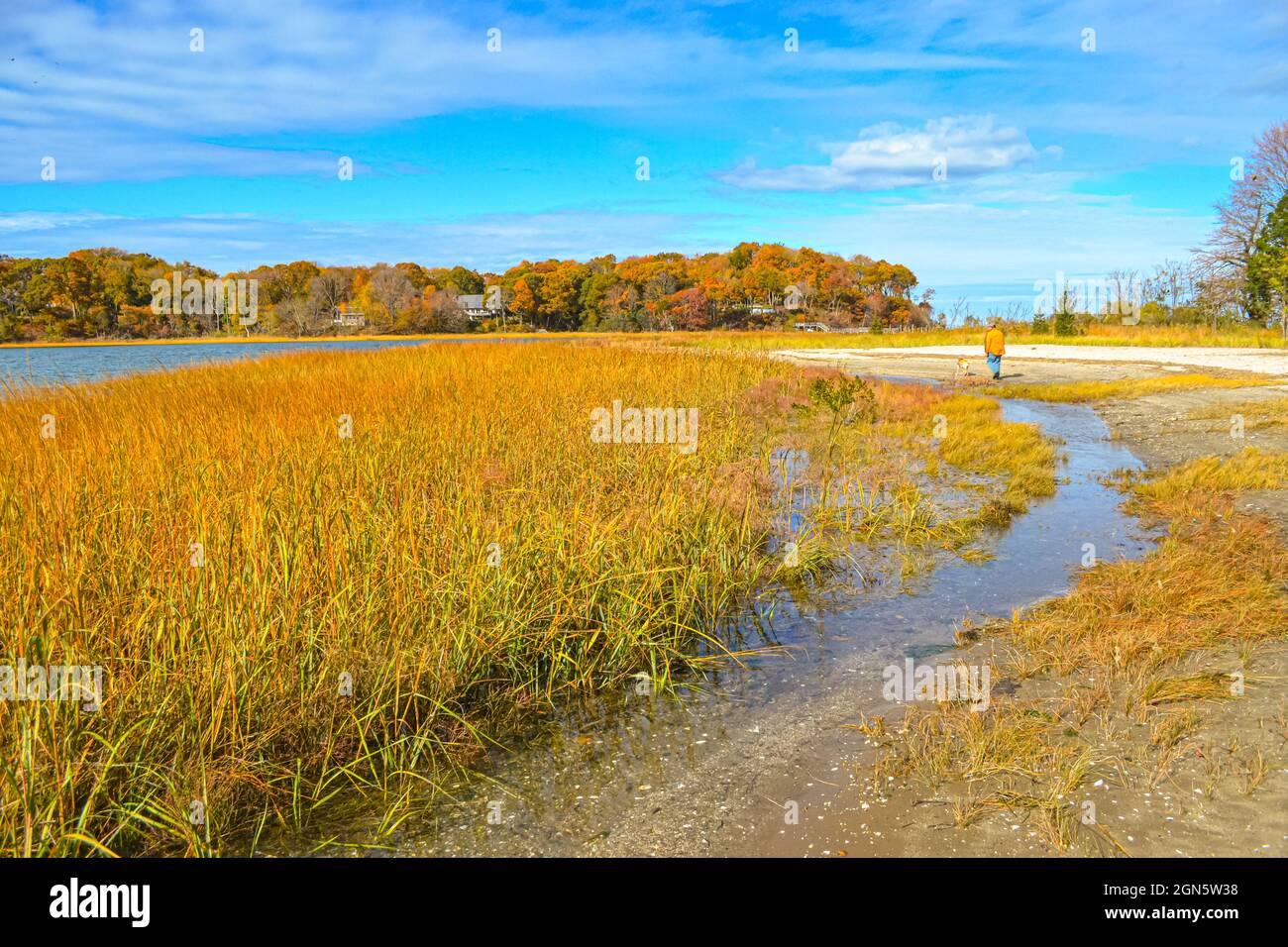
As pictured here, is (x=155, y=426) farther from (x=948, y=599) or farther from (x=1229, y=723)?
(x=1229, y=723)

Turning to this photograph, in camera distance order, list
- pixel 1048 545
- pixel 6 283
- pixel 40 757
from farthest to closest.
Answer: pixel 6 283 < pixel 1048 545 < pixel 40 757

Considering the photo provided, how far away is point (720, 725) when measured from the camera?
4703mm

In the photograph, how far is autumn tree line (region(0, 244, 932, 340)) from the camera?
253ft

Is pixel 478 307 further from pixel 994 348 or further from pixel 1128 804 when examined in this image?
pixel 1128 804

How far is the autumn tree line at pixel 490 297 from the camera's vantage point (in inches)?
3036

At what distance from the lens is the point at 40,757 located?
3.22 m

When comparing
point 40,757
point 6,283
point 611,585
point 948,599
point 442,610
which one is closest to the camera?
point 40,757

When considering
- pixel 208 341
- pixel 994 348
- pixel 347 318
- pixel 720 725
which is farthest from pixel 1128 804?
pixel 347 318

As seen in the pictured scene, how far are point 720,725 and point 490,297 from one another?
103 m

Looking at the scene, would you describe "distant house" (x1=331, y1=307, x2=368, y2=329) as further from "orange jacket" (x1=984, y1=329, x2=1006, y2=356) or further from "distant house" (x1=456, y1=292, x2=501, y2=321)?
"orange jacket" (x1=984, y1=329, x2=1006, y2=356)

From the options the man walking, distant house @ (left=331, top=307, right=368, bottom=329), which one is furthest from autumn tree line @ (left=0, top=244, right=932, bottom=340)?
the man walking

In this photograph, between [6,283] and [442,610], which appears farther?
[6,283]
